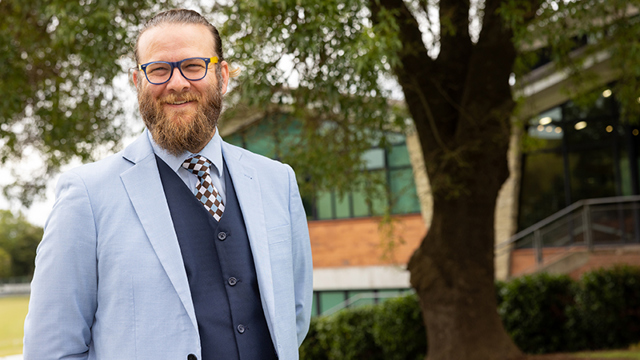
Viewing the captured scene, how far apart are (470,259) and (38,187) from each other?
23.1ft

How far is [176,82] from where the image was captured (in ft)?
6.31

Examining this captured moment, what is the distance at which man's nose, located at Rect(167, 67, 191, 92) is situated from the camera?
6.31 feet

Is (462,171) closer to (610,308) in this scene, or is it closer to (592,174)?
(610,308)

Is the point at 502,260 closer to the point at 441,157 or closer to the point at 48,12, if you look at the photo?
the point at 441,157

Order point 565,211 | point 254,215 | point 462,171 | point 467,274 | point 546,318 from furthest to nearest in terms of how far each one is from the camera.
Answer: point 565,211 < point 546,318 < point 467,274 < point 462,171 < point 254,215

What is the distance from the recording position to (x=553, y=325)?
11781mm

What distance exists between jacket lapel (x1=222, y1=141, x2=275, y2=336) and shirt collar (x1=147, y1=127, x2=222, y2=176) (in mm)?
57

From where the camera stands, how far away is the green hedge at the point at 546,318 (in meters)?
11.4

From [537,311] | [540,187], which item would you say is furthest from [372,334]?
[540,187]

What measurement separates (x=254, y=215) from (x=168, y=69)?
0.57 metres

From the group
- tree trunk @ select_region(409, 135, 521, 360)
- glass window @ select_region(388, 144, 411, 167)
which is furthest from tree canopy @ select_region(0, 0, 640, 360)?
glass window @ select_region(388, 144, 411, 167)

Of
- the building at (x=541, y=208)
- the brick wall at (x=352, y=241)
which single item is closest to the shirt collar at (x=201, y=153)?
the building at (x=541, y=208)

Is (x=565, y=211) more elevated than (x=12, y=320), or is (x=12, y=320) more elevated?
(x=565, y=211)

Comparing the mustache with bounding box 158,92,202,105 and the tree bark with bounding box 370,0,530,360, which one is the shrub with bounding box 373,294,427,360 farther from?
the mustache with bounding box 158,92,202,105
